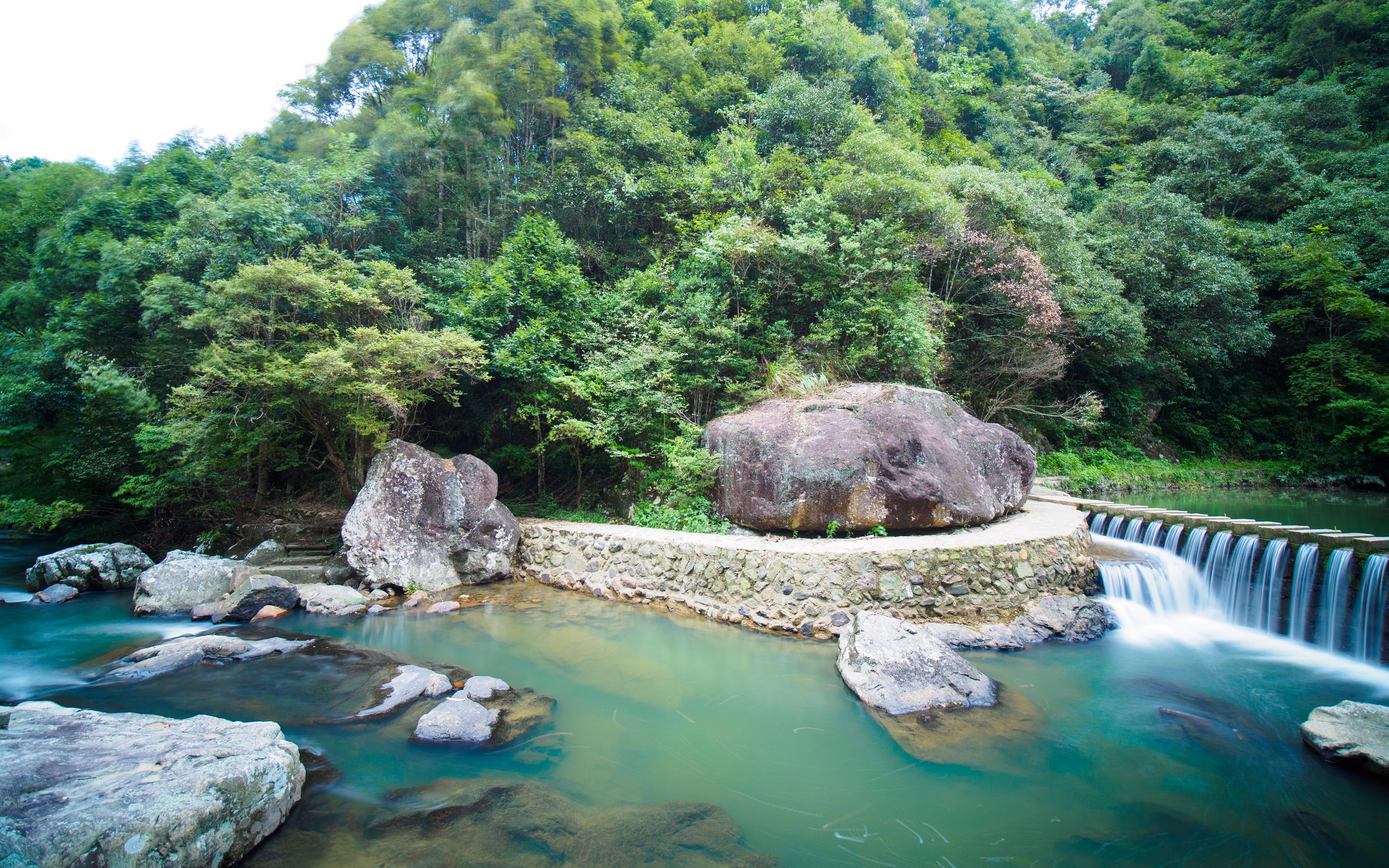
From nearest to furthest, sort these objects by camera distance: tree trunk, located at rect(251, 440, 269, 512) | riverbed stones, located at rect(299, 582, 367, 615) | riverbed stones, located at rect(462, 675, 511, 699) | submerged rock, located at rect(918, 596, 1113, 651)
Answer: riverbed stones, located at rect(462, 675, 511, 699) < submerged rock, located at rect(918, 596, 1113, 651) < riverbed stones, located at rect(299, 582, 367, 615) < tree trunk, located at rect(251, 440, 269, 512)

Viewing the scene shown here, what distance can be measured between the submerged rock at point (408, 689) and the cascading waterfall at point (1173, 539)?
11.3 meters

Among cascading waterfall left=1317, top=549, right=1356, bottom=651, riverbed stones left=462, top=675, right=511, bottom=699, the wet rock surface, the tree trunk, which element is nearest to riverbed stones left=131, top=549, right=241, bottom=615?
the tree trunk

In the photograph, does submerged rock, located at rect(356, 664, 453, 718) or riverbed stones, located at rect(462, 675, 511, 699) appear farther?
riverbed stones, located at rect(462, 675, 511, 699)

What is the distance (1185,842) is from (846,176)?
486 inches

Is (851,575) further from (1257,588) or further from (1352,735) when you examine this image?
(1257,588)

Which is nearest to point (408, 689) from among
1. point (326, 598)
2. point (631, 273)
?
point (326, 598)

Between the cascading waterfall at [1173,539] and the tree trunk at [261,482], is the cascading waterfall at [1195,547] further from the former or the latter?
the tree trunk at [261,482]

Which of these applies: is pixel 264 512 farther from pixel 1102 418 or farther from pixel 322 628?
pixel 1102 418

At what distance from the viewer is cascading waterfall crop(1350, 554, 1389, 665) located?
6.27m

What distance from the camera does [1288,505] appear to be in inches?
578

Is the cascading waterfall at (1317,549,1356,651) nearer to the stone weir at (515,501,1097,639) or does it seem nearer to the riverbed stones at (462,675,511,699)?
the stone weir at (515,501,1097,639)

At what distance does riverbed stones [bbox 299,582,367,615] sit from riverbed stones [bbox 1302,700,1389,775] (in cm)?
1199

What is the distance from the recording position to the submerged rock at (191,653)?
20.8 ft

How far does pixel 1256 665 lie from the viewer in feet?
21.0
